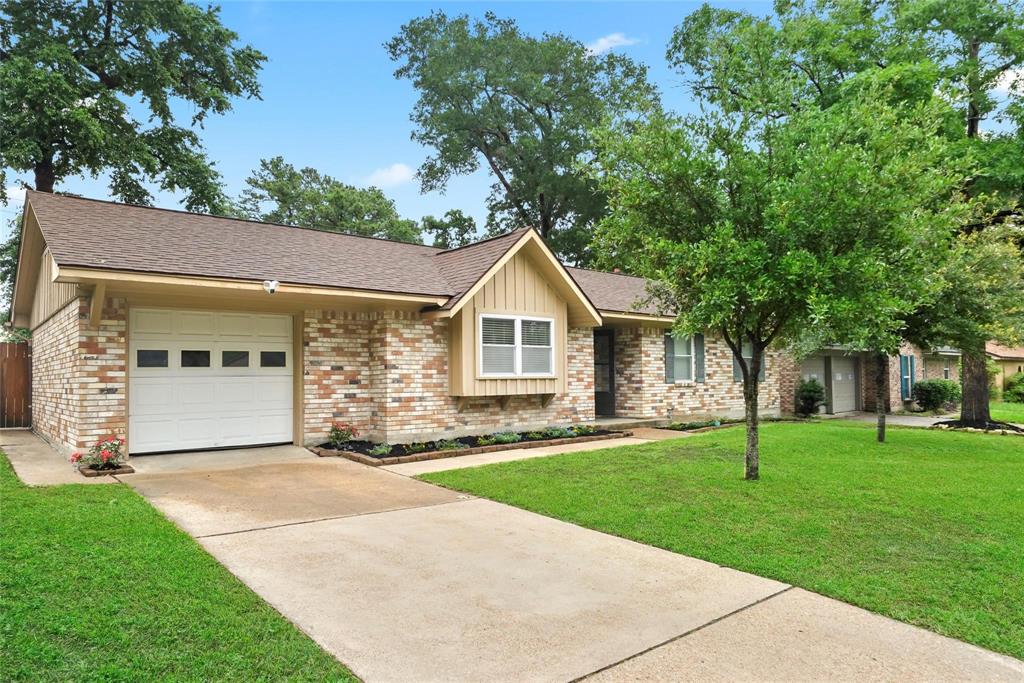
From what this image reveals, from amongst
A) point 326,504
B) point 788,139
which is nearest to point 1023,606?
point 788,139

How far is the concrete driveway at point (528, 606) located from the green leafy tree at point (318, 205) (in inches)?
1073

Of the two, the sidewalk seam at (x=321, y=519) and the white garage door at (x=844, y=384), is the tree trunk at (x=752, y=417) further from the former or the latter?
the white garage door at (x=844, y=384)

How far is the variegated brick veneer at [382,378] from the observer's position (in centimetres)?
1094

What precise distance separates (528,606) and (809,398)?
1808cm

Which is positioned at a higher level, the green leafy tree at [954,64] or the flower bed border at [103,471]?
the green leafy tree at [954,64]

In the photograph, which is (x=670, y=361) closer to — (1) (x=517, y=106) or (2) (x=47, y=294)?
(2) (x=47, y=294)

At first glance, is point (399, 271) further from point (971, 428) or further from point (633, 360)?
point (971, 428)

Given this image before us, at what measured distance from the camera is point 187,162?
77.7ft

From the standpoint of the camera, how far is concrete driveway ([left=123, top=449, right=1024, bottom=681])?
3221 mm

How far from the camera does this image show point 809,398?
1970 cm

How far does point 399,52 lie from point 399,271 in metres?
28.0

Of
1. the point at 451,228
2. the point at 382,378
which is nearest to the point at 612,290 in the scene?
the point at 382,378

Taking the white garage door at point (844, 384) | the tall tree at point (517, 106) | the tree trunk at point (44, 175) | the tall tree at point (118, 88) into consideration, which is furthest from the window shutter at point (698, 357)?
the tree trunk at point (44, 175)

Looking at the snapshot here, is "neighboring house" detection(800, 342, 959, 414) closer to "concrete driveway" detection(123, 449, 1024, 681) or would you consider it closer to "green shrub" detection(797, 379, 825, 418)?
"green shrub" detection(797, 379, 825, 418)
